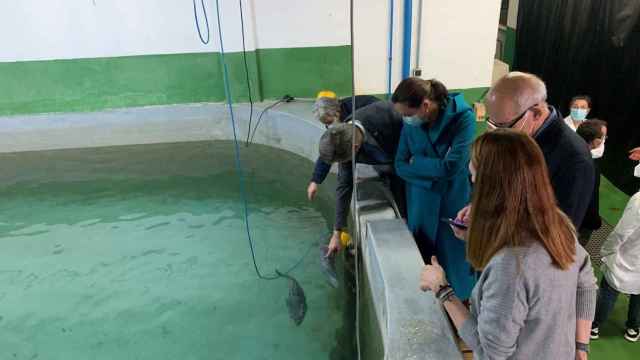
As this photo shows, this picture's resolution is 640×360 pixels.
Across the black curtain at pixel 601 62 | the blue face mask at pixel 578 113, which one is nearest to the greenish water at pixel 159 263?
the blue face mask at pixel 578 113

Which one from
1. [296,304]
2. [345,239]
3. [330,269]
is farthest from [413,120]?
[296,304]

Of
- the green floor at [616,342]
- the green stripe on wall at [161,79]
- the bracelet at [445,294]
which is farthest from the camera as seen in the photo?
the green stripe on wall at [161,79]

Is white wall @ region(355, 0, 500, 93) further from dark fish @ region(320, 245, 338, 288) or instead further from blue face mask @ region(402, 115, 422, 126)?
blue face mask @ region(402, 115, 422, 126)

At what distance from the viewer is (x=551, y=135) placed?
1339 mm

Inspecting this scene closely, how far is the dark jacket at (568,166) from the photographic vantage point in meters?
1.28

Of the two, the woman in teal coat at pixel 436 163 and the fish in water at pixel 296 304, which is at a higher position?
the woman in teal coat at pixel 436 163

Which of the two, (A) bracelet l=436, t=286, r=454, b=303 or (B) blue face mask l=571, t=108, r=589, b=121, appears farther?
(B) blue face mask l=571, t=108, r=589, b=121

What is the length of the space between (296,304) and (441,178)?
1204mm

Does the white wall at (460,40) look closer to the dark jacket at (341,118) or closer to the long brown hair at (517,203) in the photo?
the dark jacket at (341,118)

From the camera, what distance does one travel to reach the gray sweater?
87 centimetres

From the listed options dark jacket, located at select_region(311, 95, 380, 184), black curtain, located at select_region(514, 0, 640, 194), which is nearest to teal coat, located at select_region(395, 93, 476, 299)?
dark jacket, located at select_region(311, 95, 380, 184)

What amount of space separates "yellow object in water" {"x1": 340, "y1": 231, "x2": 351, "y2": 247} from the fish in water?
1.33 ft

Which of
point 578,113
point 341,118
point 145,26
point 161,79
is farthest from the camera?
point 161,79

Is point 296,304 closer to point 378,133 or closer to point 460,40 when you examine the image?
point 378,133
